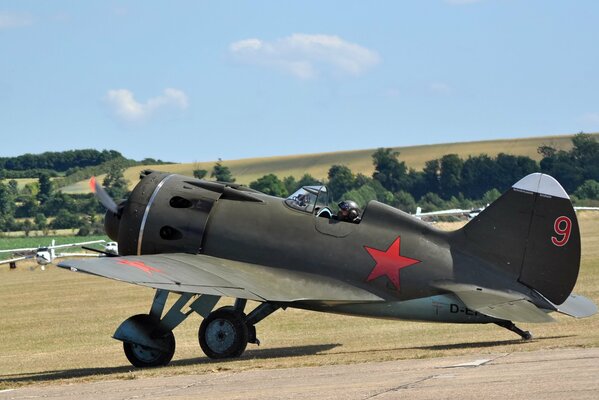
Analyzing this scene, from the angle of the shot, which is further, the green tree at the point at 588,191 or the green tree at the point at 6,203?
the green tree at the point at 6,203

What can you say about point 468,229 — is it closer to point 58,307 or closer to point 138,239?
point 138,239

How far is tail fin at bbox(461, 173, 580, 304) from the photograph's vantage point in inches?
565

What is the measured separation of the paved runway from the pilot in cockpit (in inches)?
109

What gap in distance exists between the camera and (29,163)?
439 feet

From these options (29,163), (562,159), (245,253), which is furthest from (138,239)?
(29,163)

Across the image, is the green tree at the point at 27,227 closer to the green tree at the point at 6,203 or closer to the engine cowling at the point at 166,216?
the green tree at the point at 6,203

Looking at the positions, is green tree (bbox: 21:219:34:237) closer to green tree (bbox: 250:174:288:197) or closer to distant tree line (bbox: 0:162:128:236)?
distant tree line (bbox: 0:162:128:236)

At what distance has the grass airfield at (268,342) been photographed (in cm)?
1394

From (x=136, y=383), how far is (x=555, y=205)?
551 cm

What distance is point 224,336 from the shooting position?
48.3ft

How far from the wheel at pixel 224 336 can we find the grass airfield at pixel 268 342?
17 cm

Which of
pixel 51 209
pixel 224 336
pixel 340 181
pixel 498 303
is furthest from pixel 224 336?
pixel 340 181

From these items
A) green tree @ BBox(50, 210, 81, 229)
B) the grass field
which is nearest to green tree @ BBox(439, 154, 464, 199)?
the grass field

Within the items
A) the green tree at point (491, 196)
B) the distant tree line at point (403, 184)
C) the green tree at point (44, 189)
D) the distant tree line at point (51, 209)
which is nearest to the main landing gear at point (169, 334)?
the distant tree line at point (51, 209)
